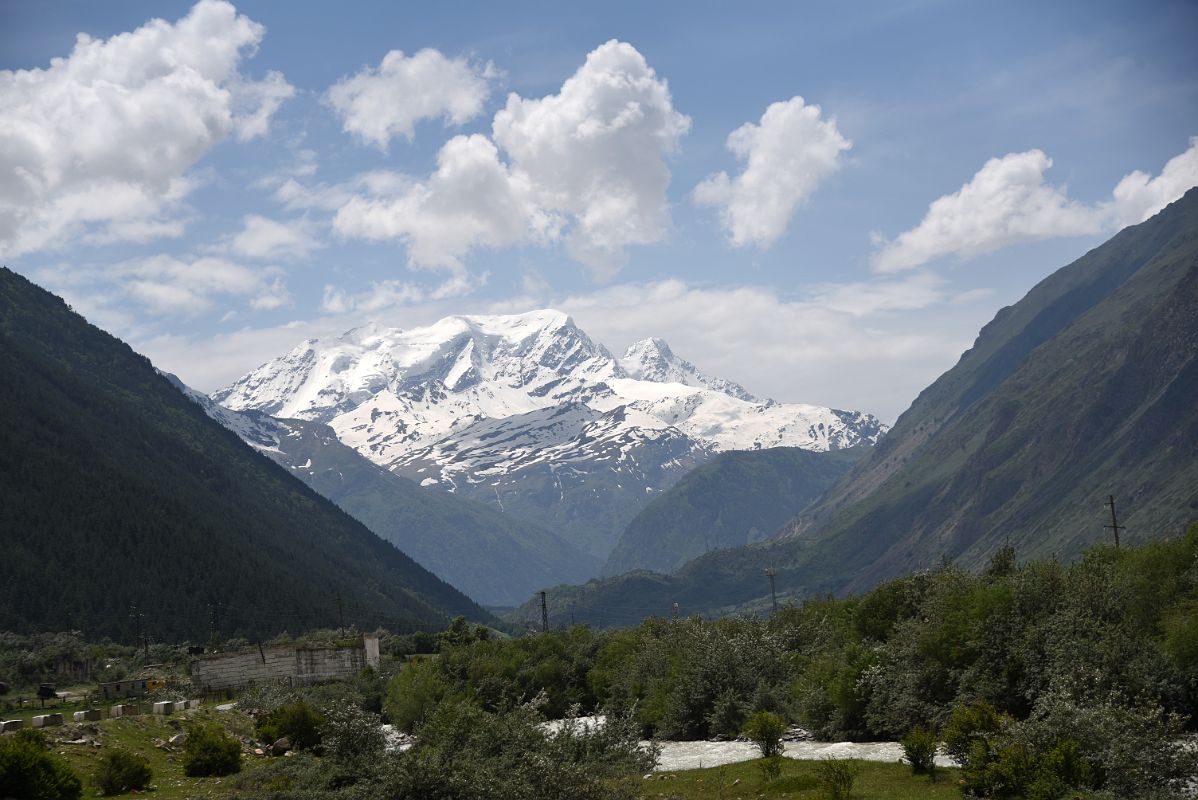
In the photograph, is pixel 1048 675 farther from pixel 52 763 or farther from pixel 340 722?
pixel 52 763

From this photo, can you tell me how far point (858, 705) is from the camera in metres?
64.3

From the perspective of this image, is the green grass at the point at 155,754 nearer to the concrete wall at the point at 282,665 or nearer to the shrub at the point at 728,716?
the shrub at the point at 728,716

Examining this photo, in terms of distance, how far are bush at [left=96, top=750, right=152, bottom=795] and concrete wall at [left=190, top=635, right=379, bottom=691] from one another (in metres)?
72.2

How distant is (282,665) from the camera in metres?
137

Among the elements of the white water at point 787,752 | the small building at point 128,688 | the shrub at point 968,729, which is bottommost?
the white water at point 787,752

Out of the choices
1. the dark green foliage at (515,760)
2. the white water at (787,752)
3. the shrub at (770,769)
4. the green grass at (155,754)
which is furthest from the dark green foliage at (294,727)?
the shrub at (770,769)

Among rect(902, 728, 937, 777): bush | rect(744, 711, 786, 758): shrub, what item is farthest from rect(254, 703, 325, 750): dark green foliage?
rect(902, 728, 937, 777): bush

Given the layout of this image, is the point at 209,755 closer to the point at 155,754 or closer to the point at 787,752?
the point at 155,754

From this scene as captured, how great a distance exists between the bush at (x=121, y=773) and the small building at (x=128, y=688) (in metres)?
51.5

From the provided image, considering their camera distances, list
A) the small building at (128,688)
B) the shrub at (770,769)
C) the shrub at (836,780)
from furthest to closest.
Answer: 1. the small building at (128,688)
2. the shrub at (770,769)
3. the shrub at (836,780)

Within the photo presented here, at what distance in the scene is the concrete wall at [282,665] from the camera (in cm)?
12875

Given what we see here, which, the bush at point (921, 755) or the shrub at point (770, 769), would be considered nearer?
the bush at point (921, 755)

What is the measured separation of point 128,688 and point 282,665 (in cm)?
2893

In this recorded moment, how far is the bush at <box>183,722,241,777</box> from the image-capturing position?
6309 centimetres
